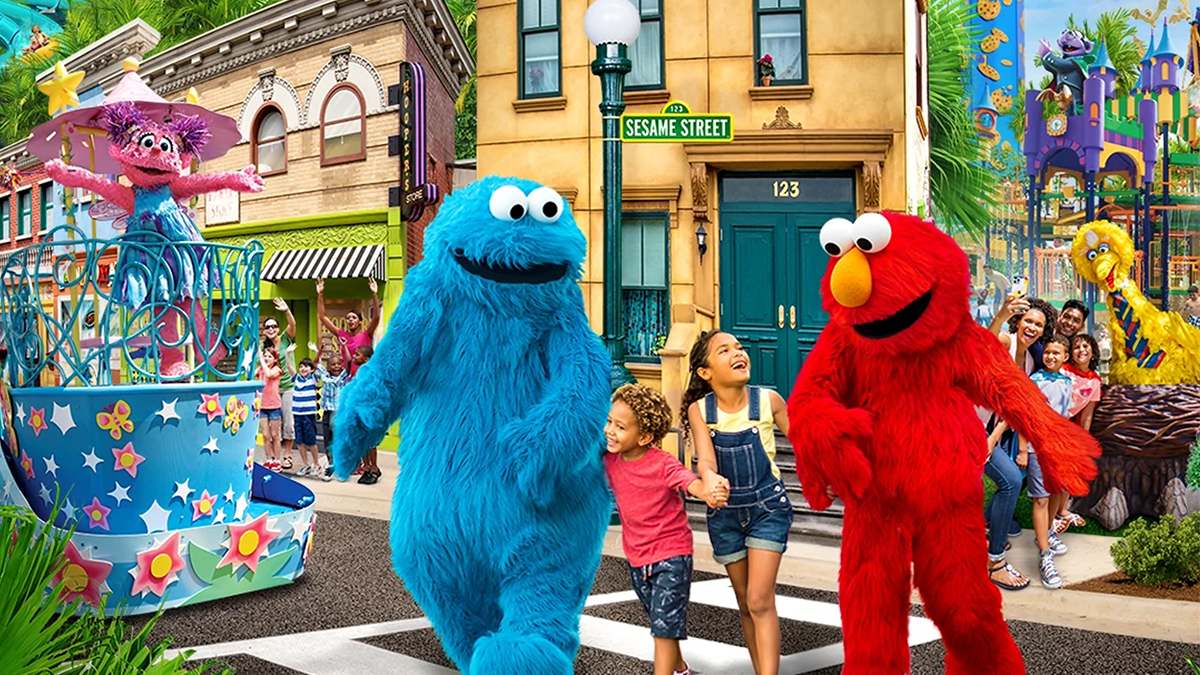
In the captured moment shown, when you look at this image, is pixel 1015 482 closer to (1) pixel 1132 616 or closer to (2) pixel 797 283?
(1) pixel 1132 616

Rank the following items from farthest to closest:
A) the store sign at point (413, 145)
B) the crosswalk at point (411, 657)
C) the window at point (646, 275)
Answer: the window at point (646, 275)
the store sign at point (413, 145)
the crosswalk at point (411, 657)

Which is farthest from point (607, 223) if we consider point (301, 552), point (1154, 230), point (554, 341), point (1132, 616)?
point (1154, 230)

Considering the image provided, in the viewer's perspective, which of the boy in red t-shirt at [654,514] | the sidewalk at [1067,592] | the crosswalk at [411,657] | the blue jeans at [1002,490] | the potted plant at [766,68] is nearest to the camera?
the boy in red t-shirt at [654,514]

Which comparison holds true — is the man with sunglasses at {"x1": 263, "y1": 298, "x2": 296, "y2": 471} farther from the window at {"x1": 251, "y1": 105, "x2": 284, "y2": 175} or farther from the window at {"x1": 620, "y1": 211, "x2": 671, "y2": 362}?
the window at {"x1": 620, "y1": 211, "x2": 671, "y2": 362}

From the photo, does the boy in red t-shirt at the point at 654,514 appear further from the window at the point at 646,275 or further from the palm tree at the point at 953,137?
the palm tree at the point at 953,137

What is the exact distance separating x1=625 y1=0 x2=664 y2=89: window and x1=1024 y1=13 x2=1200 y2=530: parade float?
7.14 ft

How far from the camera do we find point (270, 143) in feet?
14.0

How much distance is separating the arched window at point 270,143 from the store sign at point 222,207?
8.7 inches

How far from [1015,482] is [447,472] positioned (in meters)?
2.33

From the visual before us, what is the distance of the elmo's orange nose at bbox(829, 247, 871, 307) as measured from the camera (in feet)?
6.59

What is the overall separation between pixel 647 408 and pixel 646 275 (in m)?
2.35

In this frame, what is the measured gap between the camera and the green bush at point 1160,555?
11.3ft

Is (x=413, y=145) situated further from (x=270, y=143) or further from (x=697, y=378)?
(x=697, y=378)

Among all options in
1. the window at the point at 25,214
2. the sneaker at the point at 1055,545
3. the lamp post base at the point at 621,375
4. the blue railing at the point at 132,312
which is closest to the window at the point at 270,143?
the blue railing at the point at 132,312
